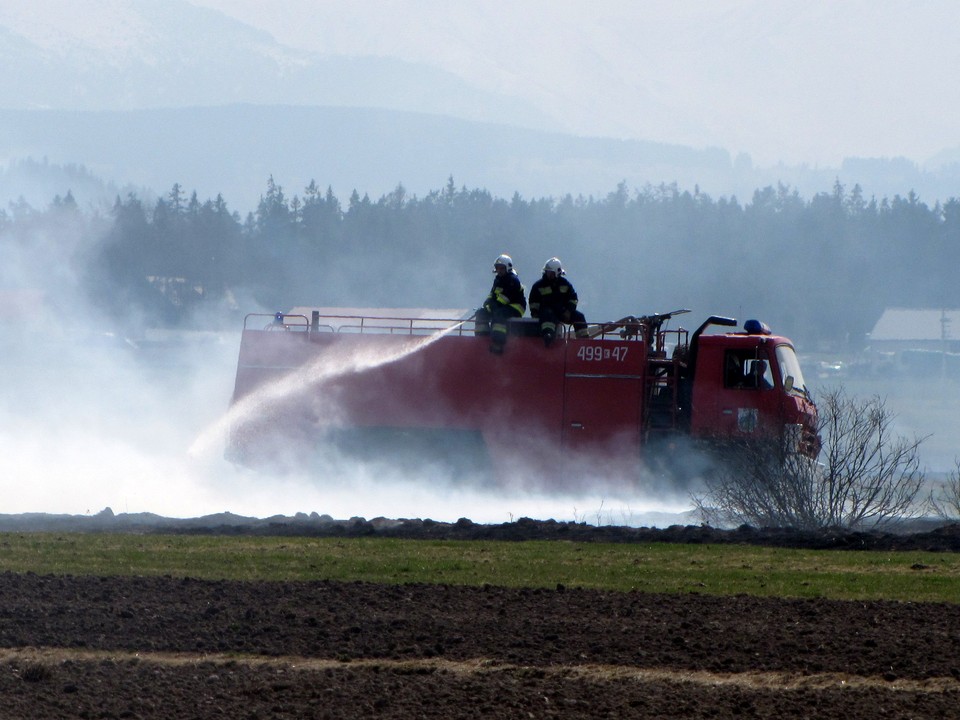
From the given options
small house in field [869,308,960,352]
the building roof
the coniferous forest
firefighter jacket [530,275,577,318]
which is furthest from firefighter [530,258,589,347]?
the building roof

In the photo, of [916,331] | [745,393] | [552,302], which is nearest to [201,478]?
[552,302]

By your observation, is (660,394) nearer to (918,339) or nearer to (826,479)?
(826,479)

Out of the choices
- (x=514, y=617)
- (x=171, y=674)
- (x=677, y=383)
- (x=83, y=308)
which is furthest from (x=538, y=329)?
(x=83, y=308)

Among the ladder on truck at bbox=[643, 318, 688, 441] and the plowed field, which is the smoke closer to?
the ladder on truck at bbox=[643, 318, 688, 441]

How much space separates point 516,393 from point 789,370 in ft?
13.9

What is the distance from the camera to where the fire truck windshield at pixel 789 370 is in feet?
63.3

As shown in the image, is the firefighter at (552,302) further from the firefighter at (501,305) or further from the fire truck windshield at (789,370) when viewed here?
the fire truck windshield at (789,370)

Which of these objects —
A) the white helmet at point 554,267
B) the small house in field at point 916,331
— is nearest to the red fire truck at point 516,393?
the white helmet at point 554,267

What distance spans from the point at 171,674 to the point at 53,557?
5397 mm

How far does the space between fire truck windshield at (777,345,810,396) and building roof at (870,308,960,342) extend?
62.1m

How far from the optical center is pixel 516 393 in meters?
19.9

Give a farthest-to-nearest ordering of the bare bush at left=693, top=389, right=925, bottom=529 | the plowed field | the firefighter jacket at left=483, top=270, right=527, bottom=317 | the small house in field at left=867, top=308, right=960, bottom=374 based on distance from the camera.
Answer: the small house in field at left=867, top=308, right=960, bottom=374
the firefighter jacket at left=483, top=270, right=527, bottom=317
the bare bush at left=693, top=389, right=925, bottom=529
the plowed field

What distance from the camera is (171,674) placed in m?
8.90

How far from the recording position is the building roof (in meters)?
80.3
